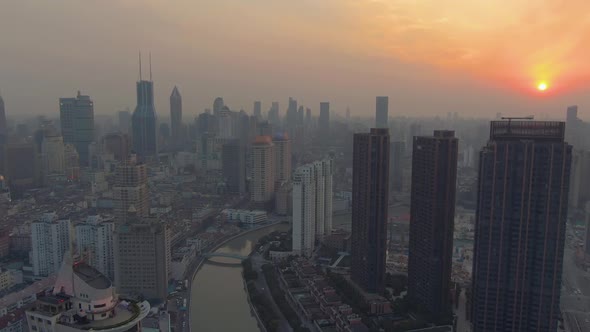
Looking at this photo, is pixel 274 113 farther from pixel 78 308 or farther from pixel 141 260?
pixel 78 308

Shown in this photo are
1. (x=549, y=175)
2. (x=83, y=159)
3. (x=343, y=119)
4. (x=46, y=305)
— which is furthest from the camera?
(x=343, y=119)

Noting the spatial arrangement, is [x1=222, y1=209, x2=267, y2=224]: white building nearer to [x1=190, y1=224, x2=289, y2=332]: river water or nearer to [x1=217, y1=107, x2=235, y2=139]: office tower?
[x1=190, y1=224, x2=289, y2=332]: river water

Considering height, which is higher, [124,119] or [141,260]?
[124,119]

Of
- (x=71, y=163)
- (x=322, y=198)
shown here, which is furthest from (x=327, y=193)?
(x=71, y=163)

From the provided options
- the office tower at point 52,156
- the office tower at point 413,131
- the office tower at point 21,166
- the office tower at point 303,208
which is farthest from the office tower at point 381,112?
the office tower at point 21,166

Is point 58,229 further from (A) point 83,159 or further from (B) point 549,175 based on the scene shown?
(A) point 83,159

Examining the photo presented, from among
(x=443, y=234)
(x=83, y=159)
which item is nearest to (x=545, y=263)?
(x=443, y=234)
